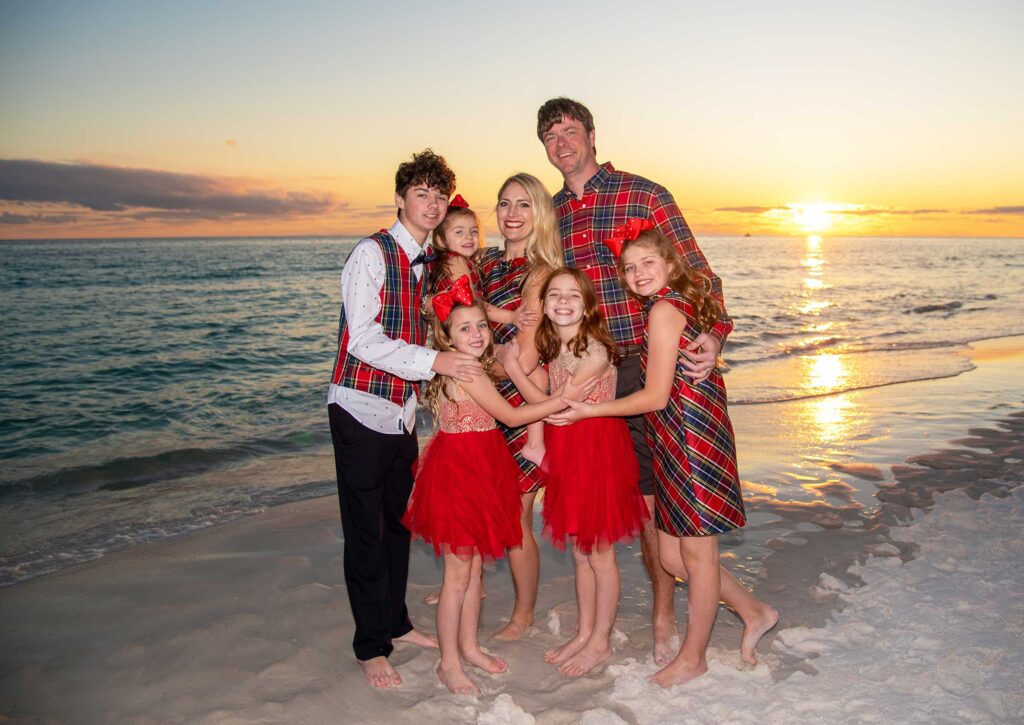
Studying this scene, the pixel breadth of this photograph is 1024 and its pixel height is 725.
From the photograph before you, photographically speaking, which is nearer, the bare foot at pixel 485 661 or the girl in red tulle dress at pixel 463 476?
the girl in red tulle dress at pixel 463 476

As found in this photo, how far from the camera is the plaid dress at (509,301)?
3.60 m

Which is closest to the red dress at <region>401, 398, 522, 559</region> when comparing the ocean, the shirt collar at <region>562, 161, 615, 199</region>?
the shirt collar at <region>562, 161, 615, 199</region>

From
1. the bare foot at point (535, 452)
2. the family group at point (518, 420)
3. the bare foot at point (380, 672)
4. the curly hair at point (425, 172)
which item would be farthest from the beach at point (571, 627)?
the curly hair at point (425, 172)

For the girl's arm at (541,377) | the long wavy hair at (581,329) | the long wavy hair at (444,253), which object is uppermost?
the long wavy hair at (444,253)

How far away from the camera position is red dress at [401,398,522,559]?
3275 mm

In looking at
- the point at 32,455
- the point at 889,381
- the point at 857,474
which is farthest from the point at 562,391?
the point at 889,381

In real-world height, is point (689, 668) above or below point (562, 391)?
below

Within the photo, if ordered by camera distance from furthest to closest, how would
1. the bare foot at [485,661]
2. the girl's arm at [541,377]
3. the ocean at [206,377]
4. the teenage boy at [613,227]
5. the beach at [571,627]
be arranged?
1. the ocean at [206,377]
2. the teenage boy at [613,227]
3. the bare foot at [485,661]
4. the girl's arm at [541,377]
5. the beach at [571,627]

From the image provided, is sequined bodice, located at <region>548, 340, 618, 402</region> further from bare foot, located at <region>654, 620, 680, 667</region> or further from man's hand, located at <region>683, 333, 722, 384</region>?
bare foot, located at <region>654, 620, 680, 667</region>

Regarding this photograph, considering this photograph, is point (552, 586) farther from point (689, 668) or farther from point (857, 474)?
point (857, 474)

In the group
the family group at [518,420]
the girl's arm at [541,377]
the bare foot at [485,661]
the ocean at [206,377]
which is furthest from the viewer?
the ocean at [206,377]

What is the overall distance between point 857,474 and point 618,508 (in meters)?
3.80

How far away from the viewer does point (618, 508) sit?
3363 millimetres

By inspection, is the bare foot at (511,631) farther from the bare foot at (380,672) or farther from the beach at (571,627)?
the bare foot at (380,672)
